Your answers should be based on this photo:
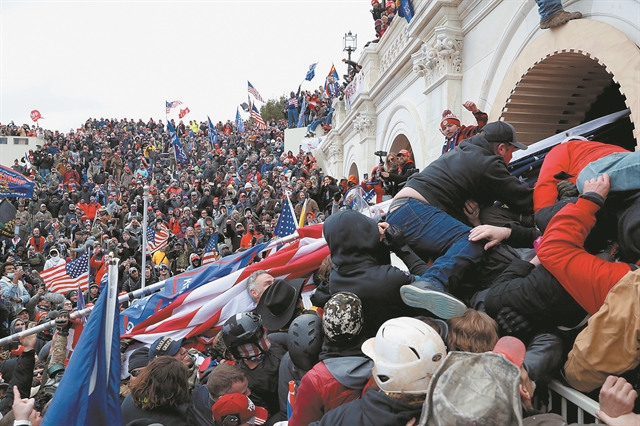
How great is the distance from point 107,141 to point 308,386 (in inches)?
1380

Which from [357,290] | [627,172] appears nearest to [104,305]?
[357,290]

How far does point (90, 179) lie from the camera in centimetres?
2722

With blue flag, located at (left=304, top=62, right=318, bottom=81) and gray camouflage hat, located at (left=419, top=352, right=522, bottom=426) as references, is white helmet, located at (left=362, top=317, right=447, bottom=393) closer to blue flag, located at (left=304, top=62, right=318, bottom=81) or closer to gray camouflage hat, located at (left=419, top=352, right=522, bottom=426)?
gray camouflage hat, located at (left=419, top=352, right=522, bottom=426)

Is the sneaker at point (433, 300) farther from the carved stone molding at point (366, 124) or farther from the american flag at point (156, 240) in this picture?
the carved stone molding at point (366, 124)

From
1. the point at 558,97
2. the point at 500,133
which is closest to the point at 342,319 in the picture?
the point at 500,133

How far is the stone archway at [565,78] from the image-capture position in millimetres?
5273

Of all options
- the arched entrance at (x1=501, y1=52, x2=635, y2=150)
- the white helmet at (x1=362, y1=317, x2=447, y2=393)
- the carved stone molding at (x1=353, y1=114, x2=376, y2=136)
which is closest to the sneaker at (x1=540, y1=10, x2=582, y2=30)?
the arched entrance at (x1=501, y1=52, x2=635, y2=150)

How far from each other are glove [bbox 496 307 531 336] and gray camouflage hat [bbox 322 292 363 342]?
77 cm

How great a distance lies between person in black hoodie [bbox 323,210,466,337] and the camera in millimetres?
3395

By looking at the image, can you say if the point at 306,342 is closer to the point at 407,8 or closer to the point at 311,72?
the point at 407,8

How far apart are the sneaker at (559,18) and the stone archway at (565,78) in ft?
0.28

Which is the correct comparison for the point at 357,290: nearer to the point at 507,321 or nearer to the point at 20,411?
the point at 507,321

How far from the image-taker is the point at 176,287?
6.60 meters

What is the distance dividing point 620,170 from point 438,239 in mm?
1226
